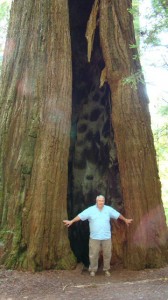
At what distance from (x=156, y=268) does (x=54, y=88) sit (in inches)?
141

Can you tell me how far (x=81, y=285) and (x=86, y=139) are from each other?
3.32 metres

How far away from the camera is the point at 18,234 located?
20.3 ft

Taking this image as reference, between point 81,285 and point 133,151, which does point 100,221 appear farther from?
point 133,151

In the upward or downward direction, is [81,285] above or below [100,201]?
below

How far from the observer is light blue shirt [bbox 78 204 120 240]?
6.66 m

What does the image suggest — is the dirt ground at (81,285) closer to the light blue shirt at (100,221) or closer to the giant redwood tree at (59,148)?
the giant redwood tree at (59,148)

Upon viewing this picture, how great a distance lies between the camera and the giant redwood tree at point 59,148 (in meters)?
6.35

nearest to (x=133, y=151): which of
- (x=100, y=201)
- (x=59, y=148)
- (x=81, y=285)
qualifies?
(x=100, y=201)

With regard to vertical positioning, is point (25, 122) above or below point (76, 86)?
below

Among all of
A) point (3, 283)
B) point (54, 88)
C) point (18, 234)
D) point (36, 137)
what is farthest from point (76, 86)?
point (3, 283)

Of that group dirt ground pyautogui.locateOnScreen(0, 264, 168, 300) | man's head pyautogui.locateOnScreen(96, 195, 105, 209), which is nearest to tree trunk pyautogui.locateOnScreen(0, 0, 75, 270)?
dirt ground pyautogui.locateOnScreen(0, 264, 168, 300)

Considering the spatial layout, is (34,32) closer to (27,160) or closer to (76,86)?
(76,86)

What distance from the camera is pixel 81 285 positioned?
5.80m

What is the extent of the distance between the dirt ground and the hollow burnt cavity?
144 centimetres
